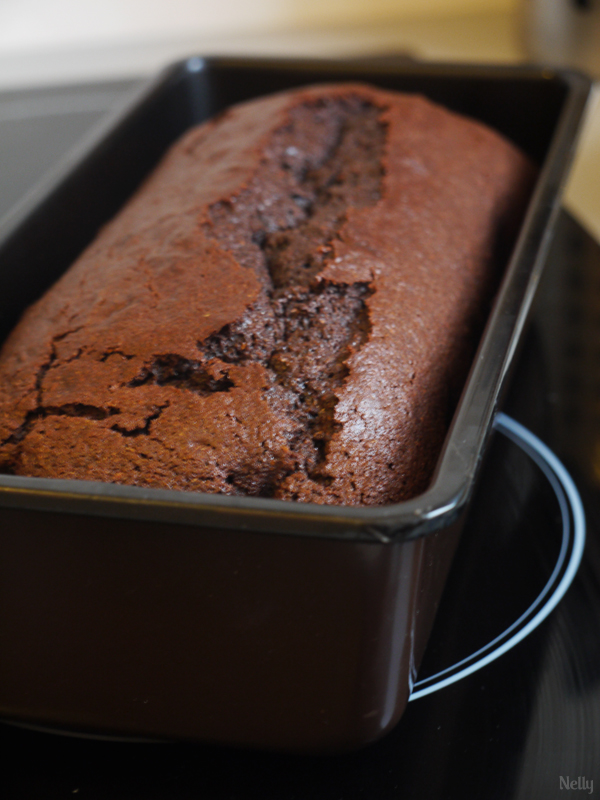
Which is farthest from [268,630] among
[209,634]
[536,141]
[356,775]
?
[536,141]

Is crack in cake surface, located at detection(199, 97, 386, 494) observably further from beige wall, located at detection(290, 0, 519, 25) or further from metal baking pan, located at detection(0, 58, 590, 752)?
beige wall, located at detection(290, 0, 519, 25)

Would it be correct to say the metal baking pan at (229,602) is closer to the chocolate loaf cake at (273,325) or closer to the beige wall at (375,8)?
the chocolate loaf cake at (273,325)

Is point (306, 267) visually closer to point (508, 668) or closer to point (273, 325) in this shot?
point (273, 325)

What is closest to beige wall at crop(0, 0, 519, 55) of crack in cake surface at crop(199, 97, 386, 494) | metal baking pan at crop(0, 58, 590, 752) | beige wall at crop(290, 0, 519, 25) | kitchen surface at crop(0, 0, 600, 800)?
beige wall at crop(290, 0, 519, 25)

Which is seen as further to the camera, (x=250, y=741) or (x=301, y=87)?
(x=301, y=87)

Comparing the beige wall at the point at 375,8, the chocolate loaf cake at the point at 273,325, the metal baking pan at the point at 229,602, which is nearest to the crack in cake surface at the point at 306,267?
the chocolate loaf cake at the point at 273,325

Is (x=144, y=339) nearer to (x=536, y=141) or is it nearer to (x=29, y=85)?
(x=536, y=141)
